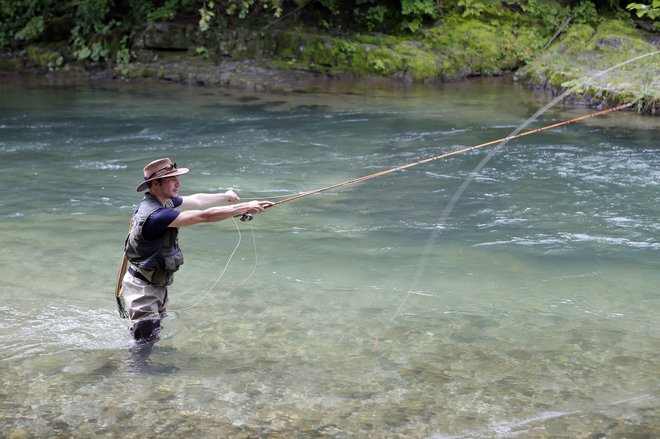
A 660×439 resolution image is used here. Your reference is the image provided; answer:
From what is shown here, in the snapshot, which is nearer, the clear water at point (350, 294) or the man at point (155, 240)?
the clear water at point (350, 294)

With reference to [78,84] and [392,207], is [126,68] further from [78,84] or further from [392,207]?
[392,207]

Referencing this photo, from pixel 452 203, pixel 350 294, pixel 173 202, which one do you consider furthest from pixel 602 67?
pixel 173 202

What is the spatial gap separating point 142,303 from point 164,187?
81 centimetres

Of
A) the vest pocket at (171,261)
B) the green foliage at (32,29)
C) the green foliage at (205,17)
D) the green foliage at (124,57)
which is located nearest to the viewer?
the vest pocket at (171,261)

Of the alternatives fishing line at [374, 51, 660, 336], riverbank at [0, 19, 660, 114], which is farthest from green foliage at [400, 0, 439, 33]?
fishing line at [374, 51, 660, 336]

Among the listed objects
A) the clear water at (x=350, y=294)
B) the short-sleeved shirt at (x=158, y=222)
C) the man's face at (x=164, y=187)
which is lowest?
the clear water at (x=350, y=294)

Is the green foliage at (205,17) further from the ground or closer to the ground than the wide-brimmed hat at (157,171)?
further from the ground

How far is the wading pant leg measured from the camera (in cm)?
527

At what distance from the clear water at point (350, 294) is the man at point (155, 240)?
1.20ft

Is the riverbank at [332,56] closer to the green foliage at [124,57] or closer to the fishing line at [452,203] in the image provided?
the green foliage at [124,57]

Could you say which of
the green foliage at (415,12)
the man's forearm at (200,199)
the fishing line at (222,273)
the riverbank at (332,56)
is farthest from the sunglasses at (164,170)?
the green foliage at (415,12)

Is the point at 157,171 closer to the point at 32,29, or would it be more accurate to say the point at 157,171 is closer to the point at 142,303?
the point at 142,303

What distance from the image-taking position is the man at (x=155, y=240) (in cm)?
493

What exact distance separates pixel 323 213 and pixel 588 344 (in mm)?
4177
